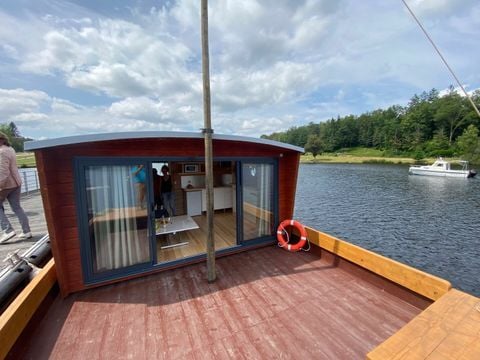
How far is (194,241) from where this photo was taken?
3.81 m

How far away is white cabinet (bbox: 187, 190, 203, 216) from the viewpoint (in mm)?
5501

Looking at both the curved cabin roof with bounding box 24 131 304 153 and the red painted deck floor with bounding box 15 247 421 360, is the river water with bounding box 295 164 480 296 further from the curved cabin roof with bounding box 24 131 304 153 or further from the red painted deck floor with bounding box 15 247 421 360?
the curved cabin roof with bounding box 24 131 304 153

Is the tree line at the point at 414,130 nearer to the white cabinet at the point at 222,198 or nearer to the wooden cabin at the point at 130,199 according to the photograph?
the white cabinet at the point at 222,198

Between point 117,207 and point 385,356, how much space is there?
2847 millimetres

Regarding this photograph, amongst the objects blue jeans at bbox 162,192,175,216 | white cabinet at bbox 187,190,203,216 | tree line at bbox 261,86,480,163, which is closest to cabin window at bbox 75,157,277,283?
blue jeans at bbox 162,192,175,216

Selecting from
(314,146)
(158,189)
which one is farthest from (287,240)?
(314,146)

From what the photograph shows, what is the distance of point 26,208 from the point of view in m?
5.18

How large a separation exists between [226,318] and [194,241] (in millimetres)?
1833

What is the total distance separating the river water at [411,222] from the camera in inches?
248

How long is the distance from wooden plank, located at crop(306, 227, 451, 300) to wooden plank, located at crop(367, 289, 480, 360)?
239 mm

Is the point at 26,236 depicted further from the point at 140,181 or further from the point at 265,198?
the point at 265,198

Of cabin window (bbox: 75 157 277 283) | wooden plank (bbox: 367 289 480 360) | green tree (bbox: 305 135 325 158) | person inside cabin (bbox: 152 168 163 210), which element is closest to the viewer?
wooden plank (bbox: 367 289 480 360)

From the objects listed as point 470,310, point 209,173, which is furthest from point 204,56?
point 470,310

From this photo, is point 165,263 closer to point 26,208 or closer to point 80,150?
point 80,150
